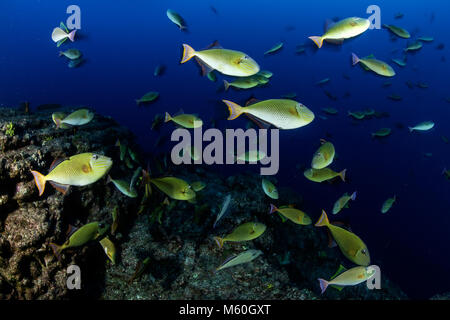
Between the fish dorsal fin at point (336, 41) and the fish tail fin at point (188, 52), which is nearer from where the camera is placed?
the fish tail fin at point (188, 52)

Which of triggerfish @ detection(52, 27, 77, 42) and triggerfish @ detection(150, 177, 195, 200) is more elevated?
triggerfish @ detection(52, 27, 77, 42)

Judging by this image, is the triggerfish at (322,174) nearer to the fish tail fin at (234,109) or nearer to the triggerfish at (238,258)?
the triggerfish at (238,258)

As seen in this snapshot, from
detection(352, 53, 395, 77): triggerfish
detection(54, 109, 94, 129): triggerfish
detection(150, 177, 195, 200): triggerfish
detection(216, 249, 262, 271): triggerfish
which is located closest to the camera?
detection(216, 249, 262, 271): triggerfish

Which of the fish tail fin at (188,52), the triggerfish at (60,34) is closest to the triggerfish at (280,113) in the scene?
the fish tail fin at (188,52)

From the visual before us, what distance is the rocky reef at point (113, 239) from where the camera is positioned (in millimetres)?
2902

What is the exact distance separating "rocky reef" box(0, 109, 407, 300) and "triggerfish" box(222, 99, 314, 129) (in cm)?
213

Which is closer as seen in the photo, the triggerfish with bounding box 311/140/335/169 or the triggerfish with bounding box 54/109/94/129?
the triggerfish with bounding box 311/140/335/169

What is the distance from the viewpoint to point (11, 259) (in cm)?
289

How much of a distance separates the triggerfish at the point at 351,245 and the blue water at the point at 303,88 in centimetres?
139

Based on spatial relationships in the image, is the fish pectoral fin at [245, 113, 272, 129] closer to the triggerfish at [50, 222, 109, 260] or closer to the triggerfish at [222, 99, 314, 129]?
the triggerfish at [222, 99, 314, 129]

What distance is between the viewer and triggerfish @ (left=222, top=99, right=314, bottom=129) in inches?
78.6

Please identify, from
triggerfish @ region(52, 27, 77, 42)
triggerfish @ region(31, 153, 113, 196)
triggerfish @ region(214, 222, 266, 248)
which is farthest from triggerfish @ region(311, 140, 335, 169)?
triggerfish @ region(52, 27, 77, 42)

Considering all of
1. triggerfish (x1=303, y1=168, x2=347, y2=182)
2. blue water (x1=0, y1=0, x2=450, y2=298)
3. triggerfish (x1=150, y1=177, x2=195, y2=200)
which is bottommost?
blue water (x1=0, y1=0, x2=450, y2=298)

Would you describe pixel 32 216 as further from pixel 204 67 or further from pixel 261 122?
pixel 261 122
